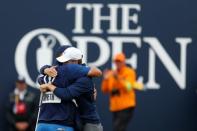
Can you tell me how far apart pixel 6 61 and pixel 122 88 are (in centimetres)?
225

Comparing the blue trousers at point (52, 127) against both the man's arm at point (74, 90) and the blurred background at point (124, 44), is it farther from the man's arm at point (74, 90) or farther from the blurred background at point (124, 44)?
the blurred background at point (124, 44)

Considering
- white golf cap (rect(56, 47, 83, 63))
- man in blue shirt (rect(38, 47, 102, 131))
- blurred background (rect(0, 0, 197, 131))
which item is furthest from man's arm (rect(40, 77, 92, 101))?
blurred background (rect(0, 0, 197, 131))

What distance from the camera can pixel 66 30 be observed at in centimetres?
1590

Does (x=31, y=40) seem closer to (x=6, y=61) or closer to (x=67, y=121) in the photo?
(x=6, y=61)

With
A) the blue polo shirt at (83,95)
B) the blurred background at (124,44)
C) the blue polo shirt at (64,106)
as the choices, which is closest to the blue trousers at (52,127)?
the blue polo shirt at (64,106)

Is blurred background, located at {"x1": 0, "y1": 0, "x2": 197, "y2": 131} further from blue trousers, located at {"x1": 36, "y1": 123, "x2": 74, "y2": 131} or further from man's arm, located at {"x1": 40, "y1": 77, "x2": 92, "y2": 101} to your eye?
man's arm, located at {"x1": 40, "y1": 77, "x2": 92, "y2": 101}

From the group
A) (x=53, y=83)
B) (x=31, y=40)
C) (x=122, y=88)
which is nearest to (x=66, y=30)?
(x=31, y=40)

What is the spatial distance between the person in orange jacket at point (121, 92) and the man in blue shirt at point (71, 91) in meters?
5.55

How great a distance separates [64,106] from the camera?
9328 millimetres

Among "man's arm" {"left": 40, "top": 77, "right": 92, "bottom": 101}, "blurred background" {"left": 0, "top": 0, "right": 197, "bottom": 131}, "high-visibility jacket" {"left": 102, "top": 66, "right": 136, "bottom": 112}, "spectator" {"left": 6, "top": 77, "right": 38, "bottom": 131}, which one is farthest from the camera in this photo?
"blurred background" {"left": 0, "top": 0, "right": 197, "bottom": 131}

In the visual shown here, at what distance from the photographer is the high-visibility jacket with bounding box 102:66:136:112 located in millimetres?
15016

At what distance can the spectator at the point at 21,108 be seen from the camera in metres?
15.3

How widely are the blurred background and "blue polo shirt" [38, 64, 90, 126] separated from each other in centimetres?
644

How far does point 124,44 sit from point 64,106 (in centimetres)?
669
